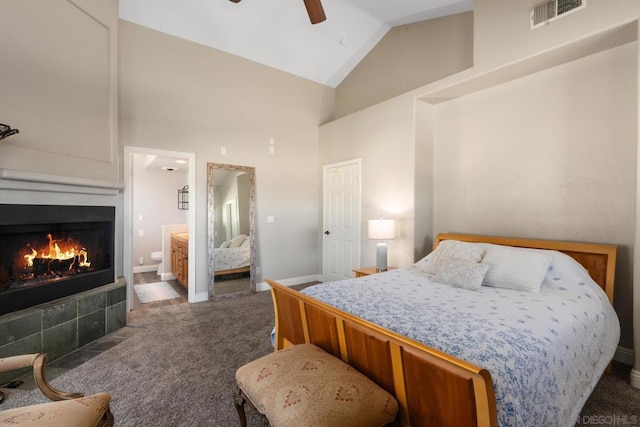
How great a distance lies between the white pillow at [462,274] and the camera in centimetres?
234

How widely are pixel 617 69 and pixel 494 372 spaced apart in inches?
115

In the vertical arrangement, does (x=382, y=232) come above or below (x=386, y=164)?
below

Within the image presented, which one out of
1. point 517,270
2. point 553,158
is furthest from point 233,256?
point 553,158

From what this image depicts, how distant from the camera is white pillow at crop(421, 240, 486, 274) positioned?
8.89 feet

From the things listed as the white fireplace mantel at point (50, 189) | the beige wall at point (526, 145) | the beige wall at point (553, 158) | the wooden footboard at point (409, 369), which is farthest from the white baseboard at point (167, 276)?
the beige wall at point (553, 158)

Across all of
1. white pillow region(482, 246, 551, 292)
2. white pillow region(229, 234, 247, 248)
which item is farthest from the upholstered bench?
white pillow region(229, 234, 247, 248)

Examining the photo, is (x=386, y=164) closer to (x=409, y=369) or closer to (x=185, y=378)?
(x=409, y=369)

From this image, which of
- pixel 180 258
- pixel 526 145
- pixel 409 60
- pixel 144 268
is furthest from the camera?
pixel 144 268

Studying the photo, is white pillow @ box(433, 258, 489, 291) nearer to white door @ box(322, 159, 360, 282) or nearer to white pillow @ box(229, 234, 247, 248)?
white door @ box(322, 159, 360, 282)

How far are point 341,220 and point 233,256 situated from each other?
177 centimetres

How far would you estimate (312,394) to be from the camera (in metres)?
1.24

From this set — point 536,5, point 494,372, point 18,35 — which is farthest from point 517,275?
point 18,35

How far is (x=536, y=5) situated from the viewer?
2.65m

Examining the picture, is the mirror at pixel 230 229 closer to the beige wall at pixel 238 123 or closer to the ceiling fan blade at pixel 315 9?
the beige wall at pixel 238 123
